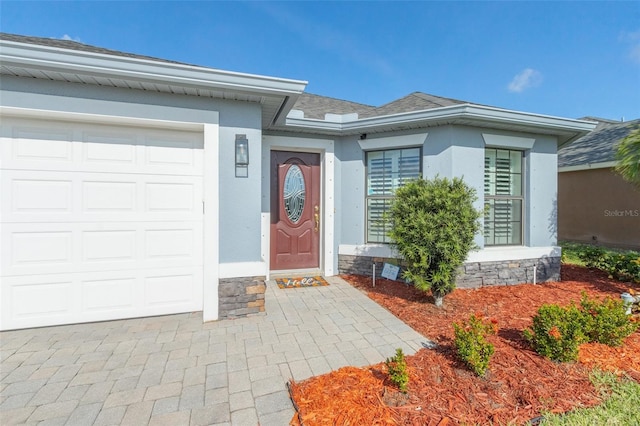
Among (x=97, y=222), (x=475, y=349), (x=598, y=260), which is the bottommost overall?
(x=475, y=349)

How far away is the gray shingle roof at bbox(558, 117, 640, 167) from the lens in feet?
28.4

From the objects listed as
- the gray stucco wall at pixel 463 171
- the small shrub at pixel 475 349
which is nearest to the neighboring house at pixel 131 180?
the gray stucco wall at pixel 463 171

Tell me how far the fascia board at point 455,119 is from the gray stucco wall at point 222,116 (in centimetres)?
150

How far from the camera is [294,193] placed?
17.2ft

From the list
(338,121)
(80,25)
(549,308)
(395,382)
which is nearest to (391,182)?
(338,121)

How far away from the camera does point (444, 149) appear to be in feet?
15.1

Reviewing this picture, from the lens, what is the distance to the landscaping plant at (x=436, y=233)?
3.59m

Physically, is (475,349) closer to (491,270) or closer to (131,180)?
(491,270)

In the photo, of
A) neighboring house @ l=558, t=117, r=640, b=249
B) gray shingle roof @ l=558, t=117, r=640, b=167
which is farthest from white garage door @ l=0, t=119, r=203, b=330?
gray shingle roof @ l=558, t=117, r=640, b=167

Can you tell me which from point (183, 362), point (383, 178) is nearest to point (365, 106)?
point (383, 178)

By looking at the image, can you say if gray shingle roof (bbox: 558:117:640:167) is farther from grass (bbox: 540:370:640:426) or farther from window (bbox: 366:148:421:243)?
grass (bbox: 540:370:640:426)

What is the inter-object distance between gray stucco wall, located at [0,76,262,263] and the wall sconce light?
2.0 inches

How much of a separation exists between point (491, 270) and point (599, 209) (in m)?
7.33

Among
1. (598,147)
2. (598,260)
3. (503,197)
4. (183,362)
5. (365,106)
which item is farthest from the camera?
(598,147)
